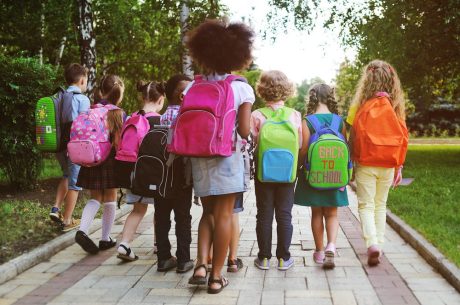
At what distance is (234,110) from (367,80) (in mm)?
1828

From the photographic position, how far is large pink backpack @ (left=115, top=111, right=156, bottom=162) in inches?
227

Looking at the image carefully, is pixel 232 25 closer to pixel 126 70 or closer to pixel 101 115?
pixel 101 115

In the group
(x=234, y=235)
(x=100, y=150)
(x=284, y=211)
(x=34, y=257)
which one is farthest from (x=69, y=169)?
(x=284, y=211)

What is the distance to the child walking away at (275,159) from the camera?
541cm

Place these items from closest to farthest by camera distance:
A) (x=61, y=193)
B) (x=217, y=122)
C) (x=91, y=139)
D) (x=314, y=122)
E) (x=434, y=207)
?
(x=217, y=122) < (x=314, y=122) < (x=91, y=139) < (x=61, y=193) < (x=434, y=207)

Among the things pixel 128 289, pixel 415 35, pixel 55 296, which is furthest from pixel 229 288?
pixel 415 35

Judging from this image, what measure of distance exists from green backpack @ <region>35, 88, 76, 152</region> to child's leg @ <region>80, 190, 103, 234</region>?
85 centimetres

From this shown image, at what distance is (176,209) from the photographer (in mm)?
5531

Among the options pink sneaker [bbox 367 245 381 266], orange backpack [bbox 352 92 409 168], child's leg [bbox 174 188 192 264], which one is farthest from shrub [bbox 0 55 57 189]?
pink sneaker [bbox 367 245 381 266]

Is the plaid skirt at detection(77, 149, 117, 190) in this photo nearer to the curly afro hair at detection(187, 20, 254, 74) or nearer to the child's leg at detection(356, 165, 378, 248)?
the curly afro hair at detection(187, 20, 254, 74)

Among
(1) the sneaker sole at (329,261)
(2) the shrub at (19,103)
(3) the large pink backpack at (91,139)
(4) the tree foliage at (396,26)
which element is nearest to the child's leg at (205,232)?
(1) the sneaker sole at (329,261)

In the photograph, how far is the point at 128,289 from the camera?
16.6 feet

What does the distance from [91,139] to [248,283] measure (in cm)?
212

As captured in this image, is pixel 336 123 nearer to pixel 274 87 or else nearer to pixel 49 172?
pixel 274 87
